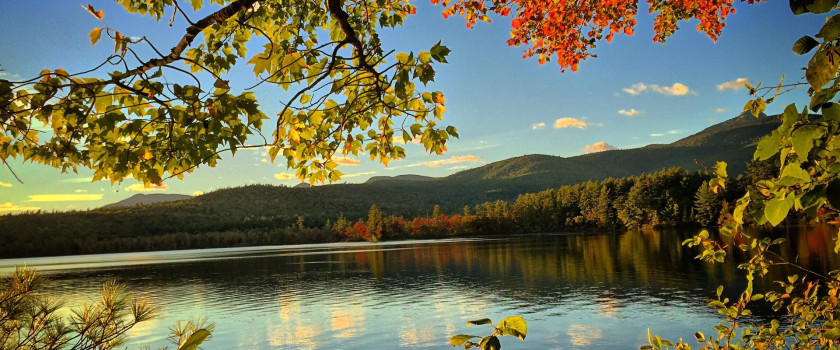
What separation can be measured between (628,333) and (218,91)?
20698 mm

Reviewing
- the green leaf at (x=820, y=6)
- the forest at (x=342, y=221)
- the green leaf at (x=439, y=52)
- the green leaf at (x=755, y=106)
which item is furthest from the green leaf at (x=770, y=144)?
the forest at (x=342, y=221)

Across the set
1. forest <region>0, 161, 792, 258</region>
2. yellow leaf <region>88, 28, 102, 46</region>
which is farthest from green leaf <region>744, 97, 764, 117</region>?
forest <region>0, 161, 792, 258</region>

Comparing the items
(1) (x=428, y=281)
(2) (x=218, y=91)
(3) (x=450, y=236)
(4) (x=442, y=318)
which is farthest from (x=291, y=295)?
A: (3) (x=450, y=236)

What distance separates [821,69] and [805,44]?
20 centimetres

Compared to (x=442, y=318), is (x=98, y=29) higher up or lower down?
higher up

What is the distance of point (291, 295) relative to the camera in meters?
36.0

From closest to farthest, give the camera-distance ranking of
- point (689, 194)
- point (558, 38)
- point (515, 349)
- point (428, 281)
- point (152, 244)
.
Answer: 1. point (558, 38)
2. point (515, 349)
3. point (428, 281)
4. point (689, 194)
5. point (152, 244)

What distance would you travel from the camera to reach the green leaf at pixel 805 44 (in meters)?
2.07

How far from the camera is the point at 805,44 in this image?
6.86ft

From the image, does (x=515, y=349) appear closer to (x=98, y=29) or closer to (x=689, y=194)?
(x=98, y=29)

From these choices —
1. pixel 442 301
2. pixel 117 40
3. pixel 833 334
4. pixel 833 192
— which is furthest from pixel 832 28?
pixel 442 301

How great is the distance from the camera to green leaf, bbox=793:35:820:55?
6.80ft

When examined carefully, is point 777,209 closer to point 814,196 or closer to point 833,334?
point 814,196

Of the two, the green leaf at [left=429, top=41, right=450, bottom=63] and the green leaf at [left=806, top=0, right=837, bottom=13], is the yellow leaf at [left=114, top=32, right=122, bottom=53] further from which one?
the green leaf at [left=806, top=0, right=837, bottom=13]
